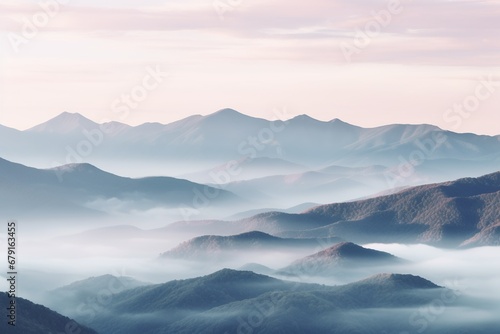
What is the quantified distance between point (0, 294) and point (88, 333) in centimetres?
1544

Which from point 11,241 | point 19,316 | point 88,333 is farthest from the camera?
point 88,333

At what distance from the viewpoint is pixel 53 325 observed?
185750 mm

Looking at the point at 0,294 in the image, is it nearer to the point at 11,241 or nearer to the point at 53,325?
the point at 53,325

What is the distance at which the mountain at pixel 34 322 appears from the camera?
6959 inches

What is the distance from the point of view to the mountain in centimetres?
17675

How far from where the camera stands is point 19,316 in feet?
591

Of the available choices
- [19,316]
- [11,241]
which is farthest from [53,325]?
[11,241]

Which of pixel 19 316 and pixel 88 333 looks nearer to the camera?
pixel 19 316

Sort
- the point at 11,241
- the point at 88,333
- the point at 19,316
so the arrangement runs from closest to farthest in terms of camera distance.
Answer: the point at 11,241 → the point at 19,316 → the point at 88,333

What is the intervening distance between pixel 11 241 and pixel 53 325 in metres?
47.0

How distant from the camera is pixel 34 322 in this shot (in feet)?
598

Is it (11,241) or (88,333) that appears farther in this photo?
(88,333)

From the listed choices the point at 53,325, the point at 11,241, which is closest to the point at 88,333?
the point at 53,325

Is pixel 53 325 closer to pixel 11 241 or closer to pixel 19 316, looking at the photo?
pixel 19 316
